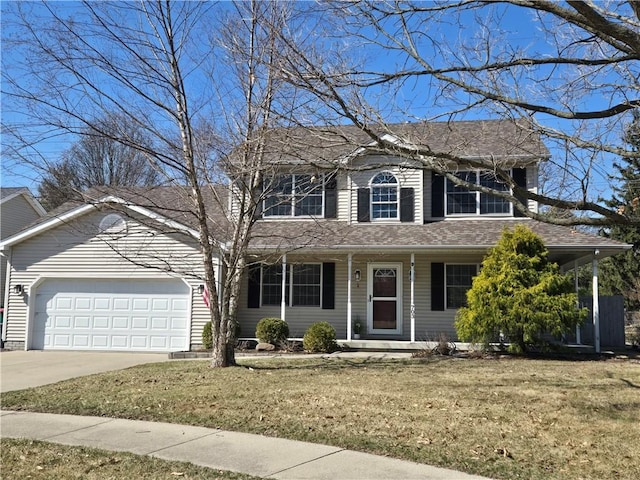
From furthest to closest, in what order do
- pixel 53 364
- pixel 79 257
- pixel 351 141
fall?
pixel 79 257 < pixel 53 364 < pixel 351 141

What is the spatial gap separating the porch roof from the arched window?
0.39 m

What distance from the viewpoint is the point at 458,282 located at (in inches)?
654

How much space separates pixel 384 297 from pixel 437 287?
163cm

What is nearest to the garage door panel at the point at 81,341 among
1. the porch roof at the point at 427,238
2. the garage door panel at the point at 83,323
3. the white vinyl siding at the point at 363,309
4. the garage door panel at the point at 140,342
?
the garage door panel at the point at 83,323

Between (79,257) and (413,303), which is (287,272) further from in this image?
(79,257)

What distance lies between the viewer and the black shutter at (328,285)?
16969mm

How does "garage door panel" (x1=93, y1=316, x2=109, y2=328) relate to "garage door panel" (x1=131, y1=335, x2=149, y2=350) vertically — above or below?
above

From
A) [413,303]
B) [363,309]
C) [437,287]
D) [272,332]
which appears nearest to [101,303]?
[272,332]

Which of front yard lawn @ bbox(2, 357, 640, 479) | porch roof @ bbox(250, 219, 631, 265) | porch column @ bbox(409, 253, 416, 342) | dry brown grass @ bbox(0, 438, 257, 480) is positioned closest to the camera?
dry brown grass @ bbox(0, 438, 257, 480)

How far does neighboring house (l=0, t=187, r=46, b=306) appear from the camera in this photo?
80.0ft

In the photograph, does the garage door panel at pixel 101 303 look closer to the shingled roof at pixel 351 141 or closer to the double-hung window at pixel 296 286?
the double-hung window at pixel 296 286

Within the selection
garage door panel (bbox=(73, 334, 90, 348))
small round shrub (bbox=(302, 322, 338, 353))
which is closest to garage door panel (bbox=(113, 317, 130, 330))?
garage door panel (bbox=(73, 334, 90, 348))

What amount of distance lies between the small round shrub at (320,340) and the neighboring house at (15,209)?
16.4 metres

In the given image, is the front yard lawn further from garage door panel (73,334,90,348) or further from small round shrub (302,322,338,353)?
garage door panel (73,334,90,348)
